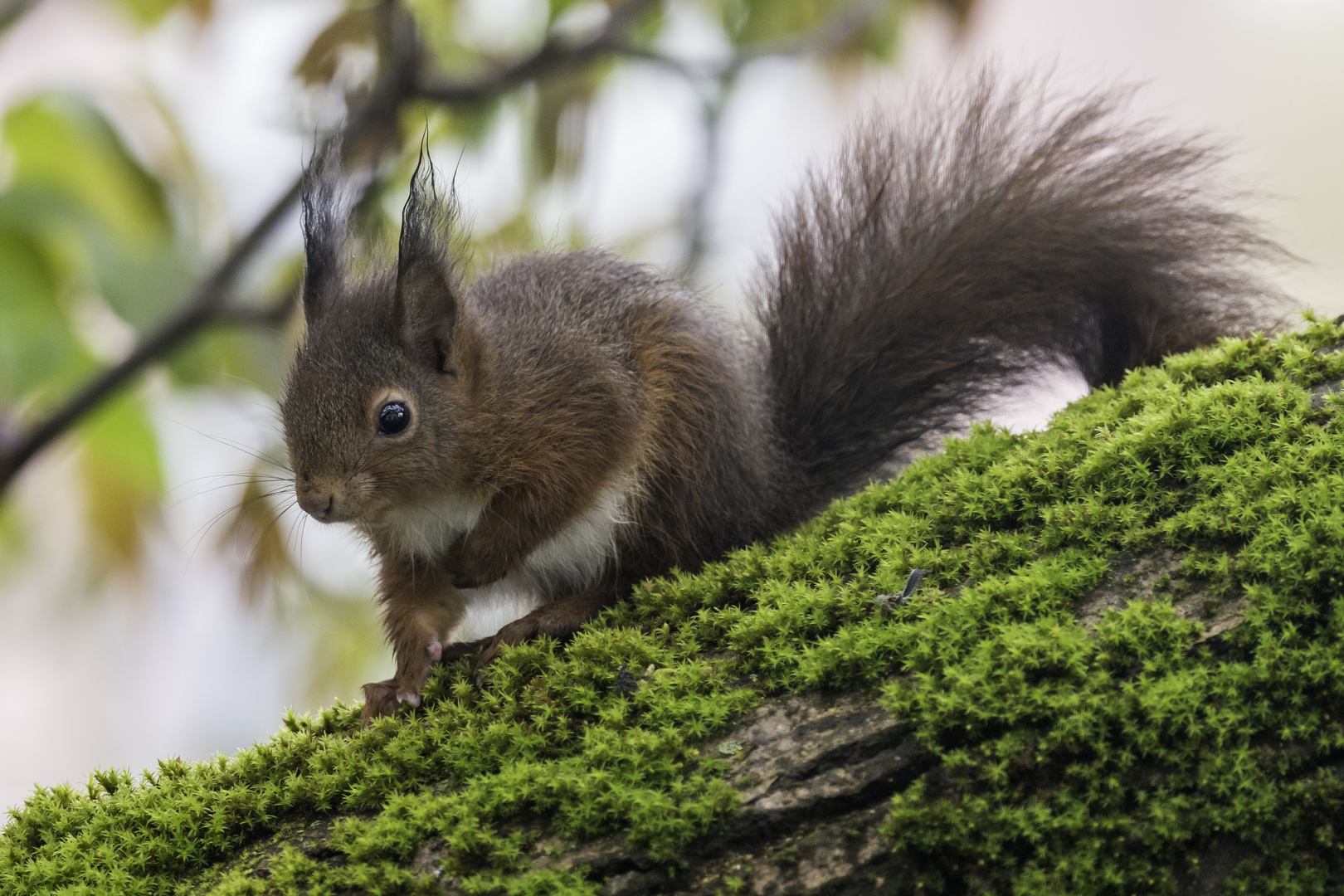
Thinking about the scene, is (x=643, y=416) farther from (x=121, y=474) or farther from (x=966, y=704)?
(x=121, y=474)

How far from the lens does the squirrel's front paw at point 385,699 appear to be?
221cm

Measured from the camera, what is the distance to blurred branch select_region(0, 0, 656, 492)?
3.47 metres

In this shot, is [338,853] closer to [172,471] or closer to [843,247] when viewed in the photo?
[843,247]

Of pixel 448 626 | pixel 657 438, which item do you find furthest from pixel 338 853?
pixel 657 438

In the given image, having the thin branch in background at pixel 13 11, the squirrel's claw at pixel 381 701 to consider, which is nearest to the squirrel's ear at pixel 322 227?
the squirrel's claw at pixel 381 701

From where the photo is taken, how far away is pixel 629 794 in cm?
164

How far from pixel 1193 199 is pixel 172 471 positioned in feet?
12.4

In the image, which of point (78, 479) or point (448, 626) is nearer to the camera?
point (448, 626)

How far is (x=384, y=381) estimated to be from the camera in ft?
7.89

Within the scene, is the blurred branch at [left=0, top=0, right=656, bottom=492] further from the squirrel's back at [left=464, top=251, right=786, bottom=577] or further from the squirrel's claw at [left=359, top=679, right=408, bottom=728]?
the squirrel's claw at [left=359, top=679, right=408, bottom=728]

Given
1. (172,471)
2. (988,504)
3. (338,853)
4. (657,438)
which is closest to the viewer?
(338,853)

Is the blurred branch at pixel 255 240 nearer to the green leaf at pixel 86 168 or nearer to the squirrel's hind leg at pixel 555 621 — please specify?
the green leaf at pixel 86 168

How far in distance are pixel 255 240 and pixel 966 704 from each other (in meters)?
2.99

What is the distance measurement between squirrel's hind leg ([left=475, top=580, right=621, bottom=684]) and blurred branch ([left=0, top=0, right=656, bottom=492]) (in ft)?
5.94
